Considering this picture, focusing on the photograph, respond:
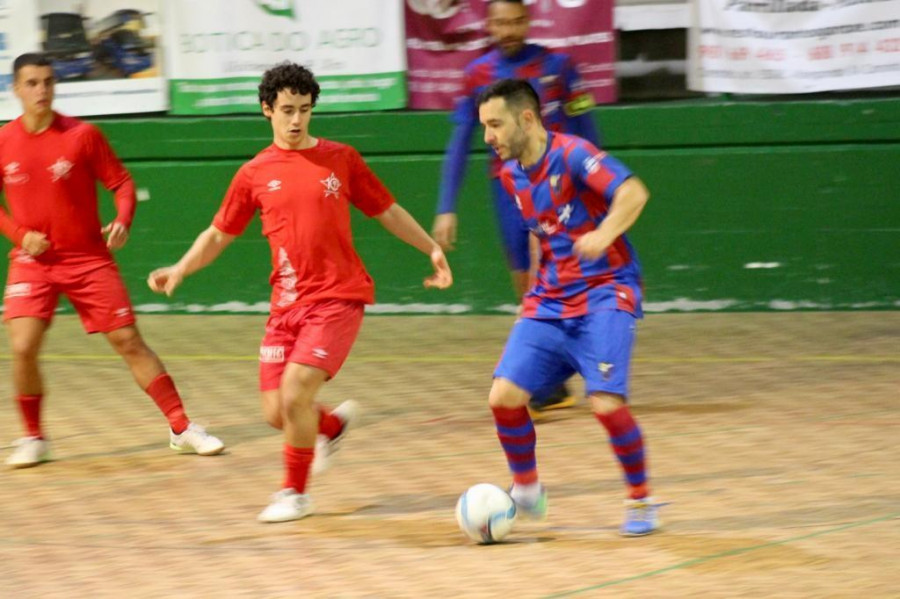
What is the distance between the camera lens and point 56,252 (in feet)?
25.1

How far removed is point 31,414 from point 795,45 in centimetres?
595

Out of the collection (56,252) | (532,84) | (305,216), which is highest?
(532,84)

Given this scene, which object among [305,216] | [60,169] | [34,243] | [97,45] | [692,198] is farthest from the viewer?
[97,45]

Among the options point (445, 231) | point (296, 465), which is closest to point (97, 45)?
point (445, 231)

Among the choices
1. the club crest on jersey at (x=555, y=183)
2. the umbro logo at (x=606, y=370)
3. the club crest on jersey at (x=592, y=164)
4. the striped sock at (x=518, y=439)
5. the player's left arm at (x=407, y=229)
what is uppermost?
the club crest on jersey at (x=592, y=164)

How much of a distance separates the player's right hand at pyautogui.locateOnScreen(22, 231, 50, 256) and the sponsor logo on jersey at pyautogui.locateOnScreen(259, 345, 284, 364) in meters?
1.62

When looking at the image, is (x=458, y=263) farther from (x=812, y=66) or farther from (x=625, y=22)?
(x=812, y=66)

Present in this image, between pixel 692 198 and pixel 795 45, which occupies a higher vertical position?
pixel 795 45

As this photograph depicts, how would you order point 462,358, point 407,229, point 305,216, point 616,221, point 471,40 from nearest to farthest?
1. point 616,221
2. point 305,216
3. point 407,229
4. point 462,358
5. point 471,40

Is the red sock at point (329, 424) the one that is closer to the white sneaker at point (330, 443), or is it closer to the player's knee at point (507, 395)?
the white sneaker at point (330, 443)

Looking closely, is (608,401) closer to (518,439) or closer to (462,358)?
(518,439)

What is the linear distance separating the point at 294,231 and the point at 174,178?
16.6 feet

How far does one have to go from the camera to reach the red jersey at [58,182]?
7.56 meters

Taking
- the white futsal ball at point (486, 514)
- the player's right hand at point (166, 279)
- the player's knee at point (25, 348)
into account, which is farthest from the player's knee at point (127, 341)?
the white futsal ball at point (486, 514)
